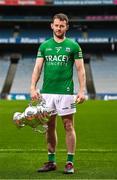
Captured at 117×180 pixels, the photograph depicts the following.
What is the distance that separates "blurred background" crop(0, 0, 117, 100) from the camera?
44.4 metres

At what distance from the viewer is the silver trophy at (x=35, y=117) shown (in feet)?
23.4

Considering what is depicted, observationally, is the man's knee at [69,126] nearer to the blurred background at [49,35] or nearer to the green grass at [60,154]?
the green grass at [60,154]

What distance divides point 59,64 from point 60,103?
521 millimetres

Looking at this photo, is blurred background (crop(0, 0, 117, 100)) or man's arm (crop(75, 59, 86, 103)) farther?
blurred background (crop(0, 0, 117, 100))

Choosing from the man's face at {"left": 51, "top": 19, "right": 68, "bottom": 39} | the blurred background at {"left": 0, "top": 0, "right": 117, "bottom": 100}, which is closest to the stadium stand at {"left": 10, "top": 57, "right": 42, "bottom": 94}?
the blurred background at {"left": 0, "top": 0, "right": 117, "bottom": 100}

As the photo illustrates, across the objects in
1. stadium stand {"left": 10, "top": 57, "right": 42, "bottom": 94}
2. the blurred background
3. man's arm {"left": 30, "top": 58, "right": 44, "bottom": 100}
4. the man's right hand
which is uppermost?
the blurred background

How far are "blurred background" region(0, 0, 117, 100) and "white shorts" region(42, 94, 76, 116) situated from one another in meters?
35.7

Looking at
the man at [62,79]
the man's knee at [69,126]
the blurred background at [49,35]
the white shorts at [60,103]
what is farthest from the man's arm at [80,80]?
the blurred background at [49,35]

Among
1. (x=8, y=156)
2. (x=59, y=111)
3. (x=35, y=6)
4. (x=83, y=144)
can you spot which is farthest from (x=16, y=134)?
(x=35, y=6)

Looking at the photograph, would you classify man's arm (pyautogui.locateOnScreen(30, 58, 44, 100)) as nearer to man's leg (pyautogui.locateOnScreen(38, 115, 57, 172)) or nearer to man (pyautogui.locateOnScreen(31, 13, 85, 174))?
man (pyautogui.locateOnScreen(31, 13, 85, 174))

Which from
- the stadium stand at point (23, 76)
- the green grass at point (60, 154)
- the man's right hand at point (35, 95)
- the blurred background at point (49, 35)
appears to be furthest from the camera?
the blurred background at point (49, 35)

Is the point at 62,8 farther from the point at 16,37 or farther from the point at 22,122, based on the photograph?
the point at 22,122

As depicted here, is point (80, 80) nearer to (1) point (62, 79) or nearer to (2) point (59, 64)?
(1) point (62, 79)

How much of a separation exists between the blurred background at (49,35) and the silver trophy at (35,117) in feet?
118
